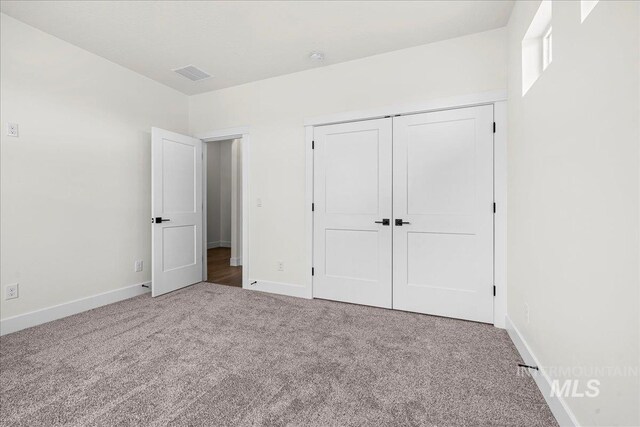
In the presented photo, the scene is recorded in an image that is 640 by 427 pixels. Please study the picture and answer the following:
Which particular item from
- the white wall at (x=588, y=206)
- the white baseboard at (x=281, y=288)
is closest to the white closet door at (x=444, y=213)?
the white wall at (x=588, y=206)

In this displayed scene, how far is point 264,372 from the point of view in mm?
1858

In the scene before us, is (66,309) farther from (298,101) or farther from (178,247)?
(298,101)

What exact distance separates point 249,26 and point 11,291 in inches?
122

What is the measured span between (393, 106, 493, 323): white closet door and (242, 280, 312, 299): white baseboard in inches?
42.0

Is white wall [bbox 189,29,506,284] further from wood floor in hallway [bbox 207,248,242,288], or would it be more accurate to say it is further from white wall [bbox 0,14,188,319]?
white wall [bbox 0,14,188,319]

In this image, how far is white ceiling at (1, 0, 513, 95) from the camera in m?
2.33

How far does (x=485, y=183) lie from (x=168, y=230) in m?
3.57

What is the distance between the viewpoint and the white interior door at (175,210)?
3453mm

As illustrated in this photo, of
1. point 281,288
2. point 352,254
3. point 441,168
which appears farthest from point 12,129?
point 441,168

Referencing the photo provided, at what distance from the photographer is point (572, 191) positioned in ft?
4.29

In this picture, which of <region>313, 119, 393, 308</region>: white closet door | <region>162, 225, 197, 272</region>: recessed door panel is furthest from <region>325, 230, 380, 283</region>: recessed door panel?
<region>162, 225, 197, 272</region>: recessed door panel

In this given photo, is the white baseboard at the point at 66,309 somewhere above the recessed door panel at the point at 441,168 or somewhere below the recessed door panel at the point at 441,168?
below

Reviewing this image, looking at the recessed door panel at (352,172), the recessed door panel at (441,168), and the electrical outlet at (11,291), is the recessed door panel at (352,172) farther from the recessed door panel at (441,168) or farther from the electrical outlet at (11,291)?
the electrical outlet at (11,291)

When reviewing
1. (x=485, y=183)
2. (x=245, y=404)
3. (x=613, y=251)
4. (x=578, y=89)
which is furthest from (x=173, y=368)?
(x=485, y=183)
